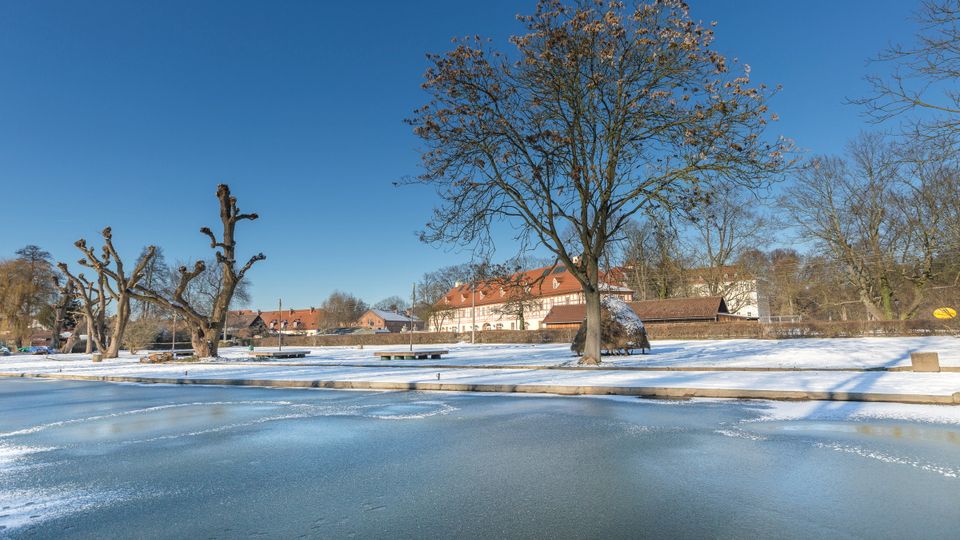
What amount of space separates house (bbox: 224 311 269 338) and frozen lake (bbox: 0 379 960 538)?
59695 mm

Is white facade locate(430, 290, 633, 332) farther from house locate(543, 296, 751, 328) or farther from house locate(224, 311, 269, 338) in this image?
house locate(224, 311, 269, 338)

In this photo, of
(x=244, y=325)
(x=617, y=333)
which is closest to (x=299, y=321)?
(x=244, y=325)

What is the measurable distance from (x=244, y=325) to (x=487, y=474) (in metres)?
121

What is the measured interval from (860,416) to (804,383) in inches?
156

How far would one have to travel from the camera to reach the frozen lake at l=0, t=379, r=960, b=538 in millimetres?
3830

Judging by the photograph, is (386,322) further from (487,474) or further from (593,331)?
(487,474)

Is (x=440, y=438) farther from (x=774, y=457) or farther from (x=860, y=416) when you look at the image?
(x=860, y=416)

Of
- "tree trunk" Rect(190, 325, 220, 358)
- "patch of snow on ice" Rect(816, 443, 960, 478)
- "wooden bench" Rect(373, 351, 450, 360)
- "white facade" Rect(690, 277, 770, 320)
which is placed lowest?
"wooden bench" Rect(373, 351, 450, 360)

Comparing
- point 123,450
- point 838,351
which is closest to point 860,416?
point 123,450

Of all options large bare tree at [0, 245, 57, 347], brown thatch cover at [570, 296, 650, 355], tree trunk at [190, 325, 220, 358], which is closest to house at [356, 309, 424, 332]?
large bare tree at [0, 245, 57, 347]

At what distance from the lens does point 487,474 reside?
520 centimetres

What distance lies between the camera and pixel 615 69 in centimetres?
1791

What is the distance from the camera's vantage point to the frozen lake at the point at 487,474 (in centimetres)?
383

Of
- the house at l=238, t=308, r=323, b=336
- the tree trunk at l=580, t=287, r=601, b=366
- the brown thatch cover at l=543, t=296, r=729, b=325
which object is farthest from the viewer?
the house at l=238, t=308, r=323, b=336
